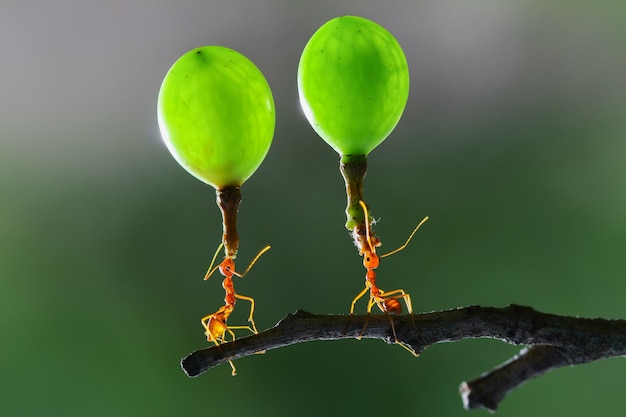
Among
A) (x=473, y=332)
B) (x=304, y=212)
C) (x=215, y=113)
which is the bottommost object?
(x=473, y=332)

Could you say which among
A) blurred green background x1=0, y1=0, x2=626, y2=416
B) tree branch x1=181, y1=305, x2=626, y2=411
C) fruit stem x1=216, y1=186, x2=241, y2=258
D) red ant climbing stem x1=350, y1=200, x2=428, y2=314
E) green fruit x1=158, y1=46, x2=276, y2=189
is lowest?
tree branch x1=181, y1=305, x2=626, y2=411

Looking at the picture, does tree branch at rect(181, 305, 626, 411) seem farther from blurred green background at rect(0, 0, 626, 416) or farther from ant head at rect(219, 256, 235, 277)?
blurred green background at rect(0, 0, 626, 416)

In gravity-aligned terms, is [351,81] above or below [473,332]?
above

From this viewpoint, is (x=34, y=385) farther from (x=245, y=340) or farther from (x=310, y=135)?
(x=245, y=340)

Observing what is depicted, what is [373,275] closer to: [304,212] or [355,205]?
[355,205]

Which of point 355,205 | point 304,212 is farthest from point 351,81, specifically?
point 304,212

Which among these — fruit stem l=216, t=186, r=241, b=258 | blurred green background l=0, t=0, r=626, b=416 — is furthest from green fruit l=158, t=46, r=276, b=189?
blurred green background l=0, t=0, r=626, b=416

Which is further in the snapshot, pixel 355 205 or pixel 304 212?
pixel 304 212
